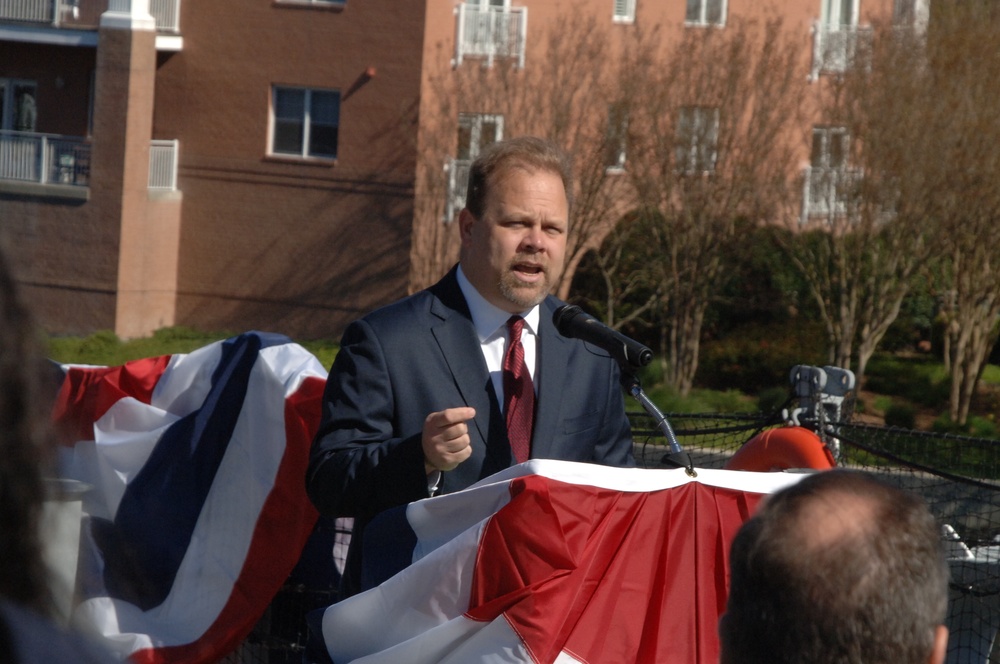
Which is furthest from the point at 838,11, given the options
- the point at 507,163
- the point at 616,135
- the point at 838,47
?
the point at 507,163

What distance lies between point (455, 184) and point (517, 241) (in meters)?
18.0

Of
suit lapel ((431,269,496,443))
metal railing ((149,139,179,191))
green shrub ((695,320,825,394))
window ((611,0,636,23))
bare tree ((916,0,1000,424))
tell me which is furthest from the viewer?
metal railing ((149,139,179,191))

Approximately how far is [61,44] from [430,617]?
76.2ft

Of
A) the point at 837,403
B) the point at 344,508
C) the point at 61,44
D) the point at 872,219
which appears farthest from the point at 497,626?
the point at 61,44

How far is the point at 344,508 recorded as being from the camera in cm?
328

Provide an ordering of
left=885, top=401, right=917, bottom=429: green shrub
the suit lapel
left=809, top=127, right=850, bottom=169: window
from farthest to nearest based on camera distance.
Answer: left=809, top=127, right=850, bottom=169: window
left=885, top=401, right=917, bottom=429: green shrub
the suit lapel

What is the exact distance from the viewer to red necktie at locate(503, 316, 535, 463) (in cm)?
354

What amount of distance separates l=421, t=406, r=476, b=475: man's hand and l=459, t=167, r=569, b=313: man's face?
2.26 ft

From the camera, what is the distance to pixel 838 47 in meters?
Result: 18.3

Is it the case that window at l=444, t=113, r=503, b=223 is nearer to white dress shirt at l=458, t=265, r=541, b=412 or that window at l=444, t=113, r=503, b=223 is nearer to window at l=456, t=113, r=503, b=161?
window at l=456, t=113, r=503, b=161

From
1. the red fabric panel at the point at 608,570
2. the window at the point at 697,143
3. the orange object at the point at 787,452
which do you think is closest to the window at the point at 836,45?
the window at the point at 697,143

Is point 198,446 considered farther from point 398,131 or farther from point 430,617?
point 398,131

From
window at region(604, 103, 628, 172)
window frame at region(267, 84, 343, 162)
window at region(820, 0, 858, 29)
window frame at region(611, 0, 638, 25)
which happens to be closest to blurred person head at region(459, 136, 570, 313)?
window at region(604, 103, 628, 172)

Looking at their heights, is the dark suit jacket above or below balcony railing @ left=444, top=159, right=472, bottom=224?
below
